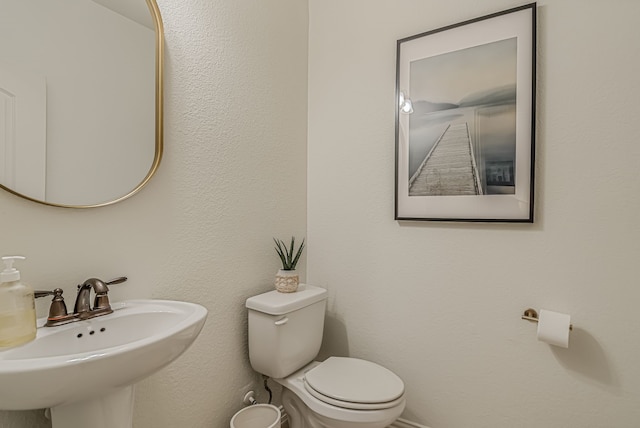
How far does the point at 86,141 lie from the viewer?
3.30ft

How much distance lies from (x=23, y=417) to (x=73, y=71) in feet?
3.25

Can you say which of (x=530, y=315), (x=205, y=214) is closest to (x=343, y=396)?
(x=530, y=315)

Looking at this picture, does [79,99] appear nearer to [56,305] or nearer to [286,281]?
[56,305]

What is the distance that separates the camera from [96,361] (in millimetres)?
656

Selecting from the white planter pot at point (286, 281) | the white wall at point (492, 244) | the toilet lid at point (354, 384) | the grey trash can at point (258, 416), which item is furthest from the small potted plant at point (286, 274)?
the grey trash can at point (258, 416)

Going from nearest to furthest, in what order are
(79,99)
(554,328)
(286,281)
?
(79,99), (554,328), (286,281)

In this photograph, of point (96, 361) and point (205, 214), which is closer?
point (96, 361)

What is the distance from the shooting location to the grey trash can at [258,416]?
1.39 metres

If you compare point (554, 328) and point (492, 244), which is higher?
point (492, 244)

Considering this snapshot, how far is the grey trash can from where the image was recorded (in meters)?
1.39

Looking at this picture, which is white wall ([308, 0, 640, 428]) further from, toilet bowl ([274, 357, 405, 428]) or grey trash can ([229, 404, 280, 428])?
grey trash can ([229, 404, 280, 428])

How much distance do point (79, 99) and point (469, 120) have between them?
1.41 metres

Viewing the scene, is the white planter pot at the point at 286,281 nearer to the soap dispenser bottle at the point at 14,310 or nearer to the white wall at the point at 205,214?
the white wall at the point at 205,214

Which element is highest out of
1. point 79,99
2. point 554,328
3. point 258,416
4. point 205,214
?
point 79,99
